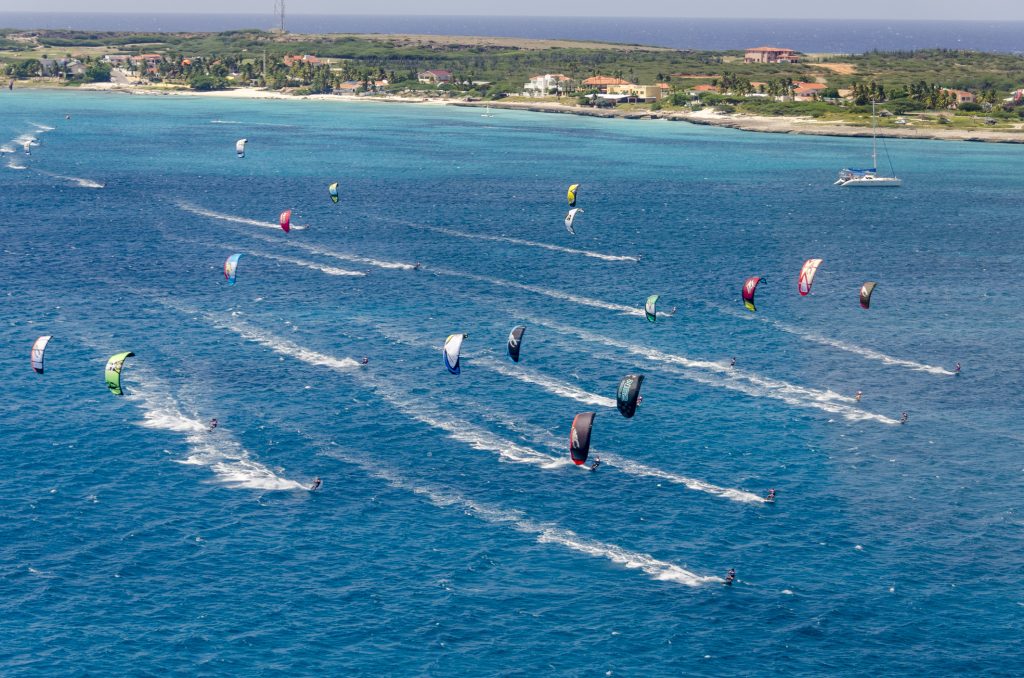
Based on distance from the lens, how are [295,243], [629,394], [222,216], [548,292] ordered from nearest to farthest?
[629,394] → [548,292] → [295,243] → [222,216]

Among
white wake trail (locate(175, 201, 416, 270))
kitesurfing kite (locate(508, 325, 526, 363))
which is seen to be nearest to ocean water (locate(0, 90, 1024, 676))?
white wake trail (locate(175, 201, 416, 270))

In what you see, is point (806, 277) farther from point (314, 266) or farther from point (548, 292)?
point (314, 266)

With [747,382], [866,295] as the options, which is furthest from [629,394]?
[866,295]

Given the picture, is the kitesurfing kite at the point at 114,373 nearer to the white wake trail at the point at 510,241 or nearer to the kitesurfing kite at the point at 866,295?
the kitesurfing kite at the point at 866,295

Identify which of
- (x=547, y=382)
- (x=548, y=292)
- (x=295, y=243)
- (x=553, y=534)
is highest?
(x=295, y=243)

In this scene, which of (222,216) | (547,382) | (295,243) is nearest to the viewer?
(547,382)

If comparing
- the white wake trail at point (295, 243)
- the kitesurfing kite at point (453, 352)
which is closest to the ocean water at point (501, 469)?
the white wake trail at point (295, 243)

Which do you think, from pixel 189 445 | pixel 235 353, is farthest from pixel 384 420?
pixel 235 353
